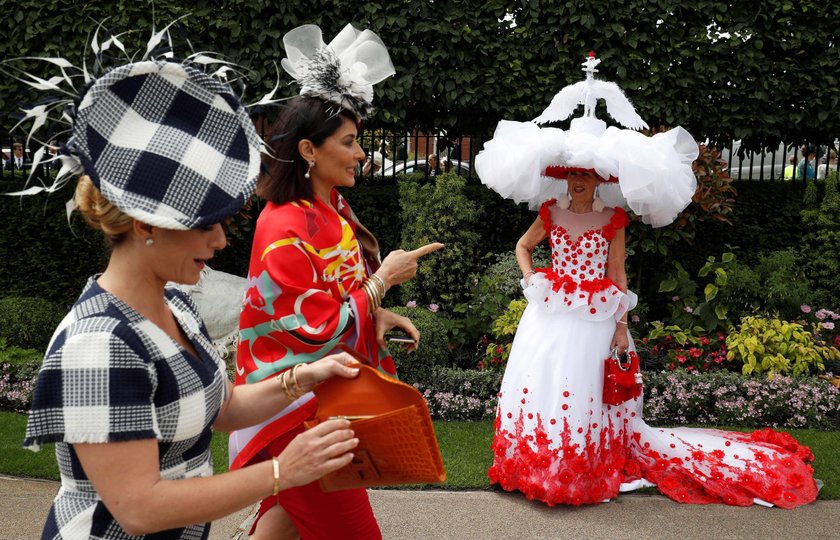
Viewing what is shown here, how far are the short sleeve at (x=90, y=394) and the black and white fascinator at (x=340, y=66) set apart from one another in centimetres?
144

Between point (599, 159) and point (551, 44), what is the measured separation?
3.02 metres

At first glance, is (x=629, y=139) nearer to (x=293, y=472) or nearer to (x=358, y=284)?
(x=358, y=284)

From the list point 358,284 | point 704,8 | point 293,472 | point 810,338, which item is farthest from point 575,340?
point 704,8

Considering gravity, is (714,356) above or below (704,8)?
below

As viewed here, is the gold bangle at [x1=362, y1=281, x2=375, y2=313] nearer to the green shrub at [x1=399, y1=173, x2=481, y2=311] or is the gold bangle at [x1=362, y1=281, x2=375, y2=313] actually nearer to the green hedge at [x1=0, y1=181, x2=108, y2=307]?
the green shrub at [x1=399, y1=173, x2=481, y2=311]

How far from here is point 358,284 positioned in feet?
8.76

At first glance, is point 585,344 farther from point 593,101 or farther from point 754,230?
point 754,230

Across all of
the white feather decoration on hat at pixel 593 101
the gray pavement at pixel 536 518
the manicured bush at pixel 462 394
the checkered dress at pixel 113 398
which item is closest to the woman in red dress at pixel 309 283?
the checkered dress at pixel 113 398

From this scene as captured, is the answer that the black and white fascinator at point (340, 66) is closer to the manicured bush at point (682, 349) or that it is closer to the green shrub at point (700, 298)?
the manicured bush at point (682, 349)

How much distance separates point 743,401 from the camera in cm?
544

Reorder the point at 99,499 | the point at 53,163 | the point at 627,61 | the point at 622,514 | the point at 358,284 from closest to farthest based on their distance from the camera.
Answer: the point at 99,499 < the point at 53,163 < the point at 358,284 < the point at 622,514 < the point at 627,61

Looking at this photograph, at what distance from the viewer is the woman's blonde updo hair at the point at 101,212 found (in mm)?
1552

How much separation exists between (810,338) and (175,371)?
17.4 ft

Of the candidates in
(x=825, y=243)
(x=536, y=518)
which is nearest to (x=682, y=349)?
(x=825, y=243)
